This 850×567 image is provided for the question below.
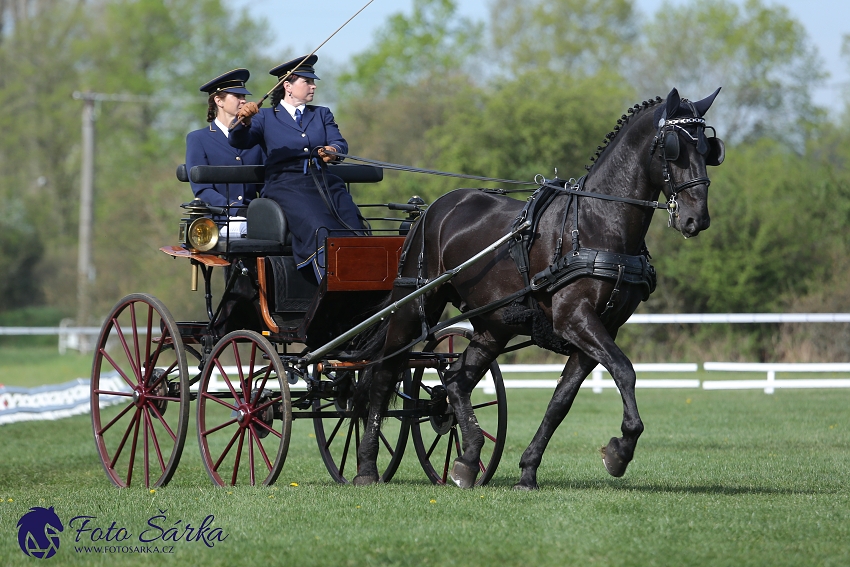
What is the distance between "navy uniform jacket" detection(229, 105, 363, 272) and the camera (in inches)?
302

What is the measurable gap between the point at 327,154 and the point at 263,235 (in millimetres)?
696

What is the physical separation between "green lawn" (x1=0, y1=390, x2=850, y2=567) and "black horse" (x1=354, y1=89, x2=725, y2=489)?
631 millimetres

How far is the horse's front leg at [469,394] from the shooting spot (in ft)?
23.2

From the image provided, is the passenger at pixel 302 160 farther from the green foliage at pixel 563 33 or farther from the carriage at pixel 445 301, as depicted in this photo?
the green foliage at pixel 563 33

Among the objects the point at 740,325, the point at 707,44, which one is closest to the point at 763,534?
the point at 740,325

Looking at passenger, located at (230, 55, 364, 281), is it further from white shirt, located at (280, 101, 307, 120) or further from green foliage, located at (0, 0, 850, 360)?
green foliage, located at (0, 0, 850, 360)

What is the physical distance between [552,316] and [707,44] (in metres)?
31.2

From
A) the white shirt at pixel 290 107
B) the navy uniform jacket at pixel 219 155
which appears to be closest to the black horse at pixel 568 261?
the white shirt at pixel 290 107

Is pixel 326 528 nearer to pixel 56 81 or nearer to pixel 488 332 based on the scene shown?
pixel 488 332

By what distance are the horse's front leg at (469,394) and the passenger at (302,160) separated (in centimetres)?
112

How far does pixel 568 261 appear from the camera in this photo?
21.1 ft

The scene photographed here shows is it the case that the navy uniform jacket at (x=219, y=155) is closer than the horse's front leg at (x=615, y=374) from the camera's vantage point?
No

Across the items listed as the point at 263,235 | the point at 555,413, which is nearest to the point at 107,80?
the point at 263,235

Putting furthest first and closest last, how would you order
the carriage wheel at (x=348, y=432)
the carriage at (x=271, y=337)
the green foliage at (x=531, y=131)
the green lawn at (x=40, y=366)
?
1. the green foliage at (x=531, y=131)
2. the green lawn at (x=40, y=366)
3. the carriage wheel at (x=348, y=432)
4. the carriage at (x=271, y=337)
